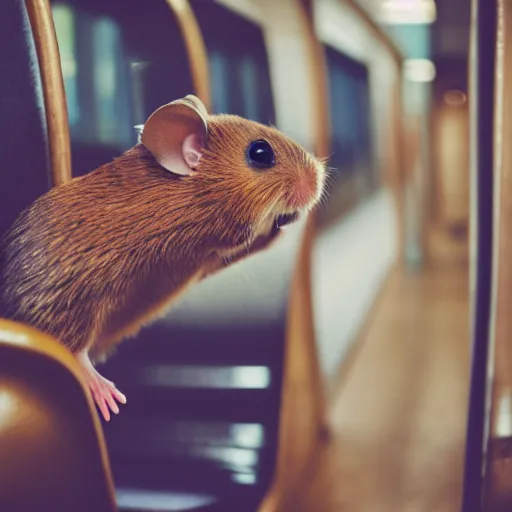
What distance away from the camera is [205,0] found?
653 mm

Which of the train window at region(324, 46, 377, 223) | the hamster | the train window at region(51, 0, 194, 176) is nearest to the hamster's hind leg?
the hamster

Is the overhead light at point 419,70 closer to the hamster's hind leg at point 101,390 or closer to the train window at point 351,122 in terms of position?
the train window at point 351,122

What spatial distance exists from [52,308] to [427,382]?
2.95 ft

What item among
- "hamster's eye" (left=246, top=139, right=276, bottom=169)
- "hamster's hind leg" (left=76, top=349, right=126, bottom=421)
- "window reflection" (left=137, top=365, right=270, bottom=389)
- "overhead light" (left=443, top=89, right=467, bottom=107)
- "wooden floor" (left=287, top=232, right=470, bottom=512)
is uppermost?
"hamster's eye" (left=246, top=139, right=276, bottom=169)

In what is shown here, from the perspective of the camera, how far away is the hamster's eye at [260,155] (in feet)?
1.82

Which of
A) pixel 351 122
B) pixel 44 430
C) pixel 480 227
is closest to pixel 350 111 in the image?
pixel 351 122

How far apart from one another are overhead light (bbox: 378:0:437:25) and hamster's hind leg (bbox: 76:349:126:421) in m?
0.61

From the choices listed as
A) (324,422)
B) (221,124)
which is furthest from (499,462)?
(324,422)

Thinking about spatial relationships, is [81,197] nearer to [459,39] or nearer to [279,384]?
[279,384]

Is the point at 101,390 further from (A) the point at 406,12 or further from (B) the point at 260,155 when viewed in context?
(A) the point at 406,12

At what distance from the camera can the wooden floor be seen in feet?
2.96

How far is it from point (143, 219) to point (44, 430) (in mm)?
A: 192

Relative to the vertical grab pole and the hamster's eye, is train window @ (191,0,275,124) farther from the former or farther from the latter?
the vertical grab pole

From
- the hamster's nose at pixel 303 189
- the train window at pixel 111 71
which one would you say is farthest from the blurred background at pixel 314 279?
the hamster's nose at pixel 303 189
